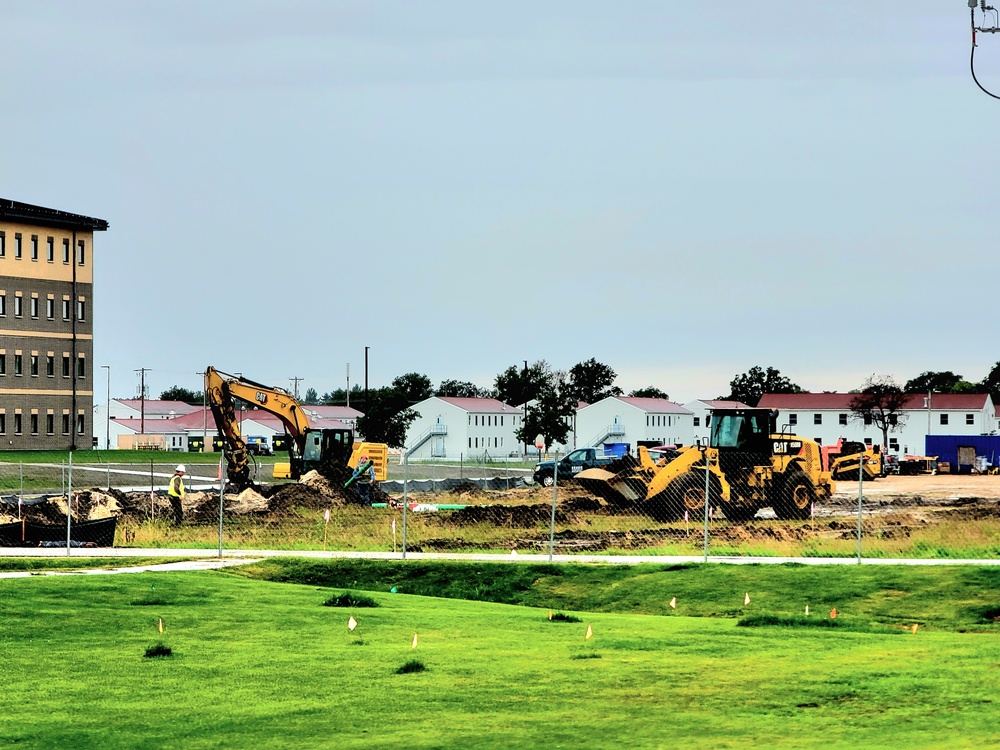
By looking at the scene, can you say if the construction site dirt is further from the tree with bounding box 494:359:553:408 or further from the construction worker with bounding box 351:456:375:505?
Answer: the tree with bounding box 494:359:553:408

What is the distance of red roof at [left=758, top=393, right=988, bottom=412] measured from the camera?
149m

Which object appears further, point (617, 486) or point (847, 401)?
point (847, 401)

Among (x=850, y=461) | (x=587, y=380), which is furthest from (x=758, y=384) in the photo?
(x=850, y=461)

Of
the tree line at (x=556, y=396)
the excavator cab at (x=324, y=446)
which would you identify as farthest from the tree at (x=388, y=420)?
the excavator cab at (x=324, y=446)

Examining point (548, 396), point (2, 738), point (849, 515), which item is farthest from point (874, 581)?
point (548, 396)

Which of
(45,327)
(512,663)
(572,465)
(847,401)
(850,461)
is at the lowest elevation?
(512,663)

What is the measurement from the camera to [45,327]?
328 feet

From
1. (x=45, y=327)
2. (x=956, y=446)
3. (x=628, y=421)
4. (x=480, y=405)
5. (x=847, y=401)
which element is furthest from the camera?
(x=480, y=405)

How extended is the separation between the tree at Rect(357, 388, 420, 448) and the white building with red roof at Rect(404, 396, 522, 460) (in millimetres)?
5077

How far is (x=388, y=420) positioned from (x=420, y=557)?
120828mm

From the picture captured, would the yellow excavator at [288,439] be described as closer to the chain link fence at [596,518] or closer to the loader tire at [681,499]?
the chain link fence at [596,518]

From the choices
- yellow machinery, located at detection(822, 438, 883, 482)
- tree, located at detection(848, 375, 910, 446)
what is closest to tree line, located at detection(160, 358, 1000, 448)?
tree, located at detection(848, 375, 910, 446)

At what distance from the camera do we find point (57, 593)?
71.1 ft

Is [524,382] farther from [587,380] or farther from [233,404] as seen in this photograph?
[233,404]
